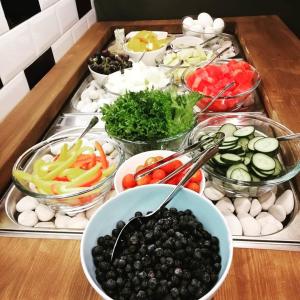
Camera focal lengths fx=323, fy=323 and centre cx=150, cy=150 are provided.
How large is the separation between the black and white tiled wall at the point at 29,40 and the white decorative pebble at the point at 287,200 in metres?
1.12

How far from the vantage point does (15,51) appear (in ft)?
4.72

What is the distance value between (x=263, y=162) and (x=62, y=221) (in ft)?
2.14

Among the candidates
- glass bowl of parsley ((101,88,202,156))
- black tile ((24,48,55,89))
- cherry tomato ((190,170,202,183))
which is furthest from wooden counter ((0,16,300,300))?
glass bowl of parsley ((101,88,202,156))

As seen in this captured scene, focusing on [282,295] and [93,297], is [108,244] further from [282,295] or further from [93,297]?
[282,295]

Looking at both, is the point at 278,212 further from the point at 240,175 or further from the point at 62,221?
the point at 62,221

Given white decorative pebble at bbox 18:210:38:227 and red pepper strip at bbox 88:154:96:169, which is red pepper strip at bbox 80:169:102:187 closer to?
red pepper strip at bbox 88:154:96:169

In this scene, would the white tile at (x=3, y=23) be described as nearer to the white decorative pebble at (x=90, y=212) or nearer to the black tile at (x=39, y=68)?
the black tile at (x=39, y=68)

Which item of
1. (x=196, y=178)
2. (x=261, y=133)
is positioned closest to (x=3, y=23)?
(x=196, y=178)

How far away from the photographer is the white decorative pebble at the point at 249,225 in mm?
930

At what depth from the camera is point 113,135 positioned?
1163mm

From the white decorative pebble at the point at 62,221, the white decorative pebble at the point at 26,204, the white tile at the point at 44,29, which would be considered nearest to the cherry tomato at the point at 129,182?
the white decorative pebble at the point at 62,221

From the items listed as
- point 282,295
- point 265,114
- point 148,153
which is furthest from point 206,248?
point 265,114

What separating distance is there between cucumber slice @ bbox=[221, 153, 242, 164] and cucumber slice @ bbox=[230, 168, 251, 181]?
1.4 inches

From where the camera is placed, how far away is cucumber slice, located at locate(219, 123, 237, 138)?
1.17 m
